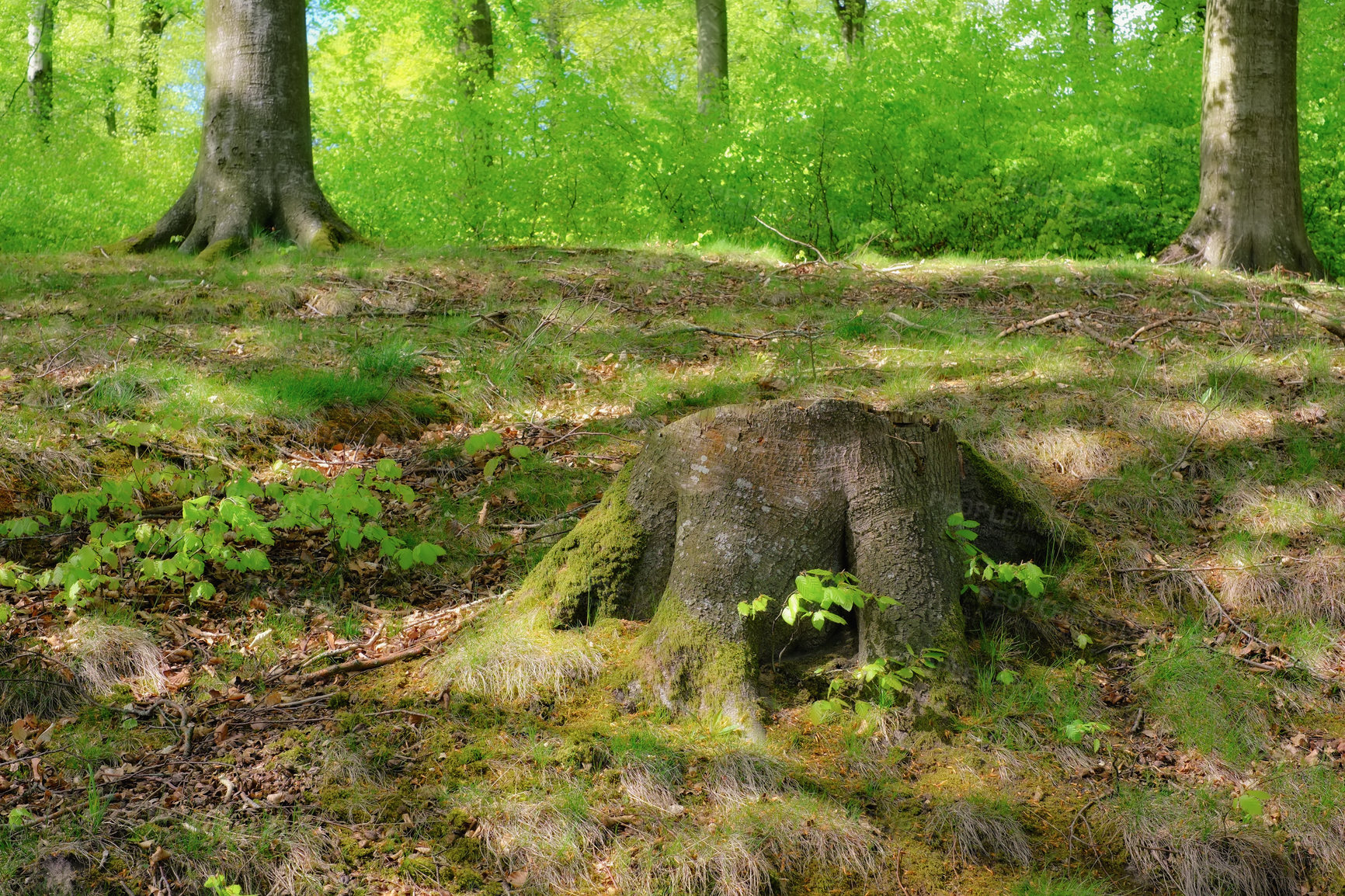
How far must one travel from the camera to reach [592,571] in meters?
3.65

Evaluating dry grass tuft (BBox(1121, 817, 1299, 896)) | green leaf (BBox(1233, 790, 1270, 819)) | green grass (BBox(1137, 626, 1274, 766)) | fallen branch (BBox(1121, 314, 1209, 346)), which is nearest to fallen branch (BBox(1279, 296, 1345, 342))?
fallen branch (BBox(1121, 314, 1209, 346))

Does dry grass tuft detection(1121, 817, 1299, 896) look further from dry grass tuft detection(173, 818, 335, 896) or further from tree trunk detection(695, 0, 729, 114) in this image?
tree trunk detection(695, 0, 729, 114)

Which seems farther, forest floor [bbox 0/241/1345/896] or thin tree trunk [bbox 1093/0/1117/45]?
thin tree trunk [bbox 1093/0/1117/45]

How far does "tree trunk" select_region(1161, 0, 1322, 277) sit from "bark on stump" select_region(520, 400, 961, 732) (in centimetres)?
685

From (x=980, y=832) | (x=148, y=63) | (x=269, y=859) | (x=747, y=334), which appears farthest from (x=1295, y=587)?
(x=148, y=63)

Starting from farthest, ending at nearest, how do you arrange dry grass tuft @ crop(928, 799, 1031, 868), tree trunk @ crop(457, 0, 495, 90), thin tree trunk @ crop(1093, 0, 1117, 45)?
tree trunk @ crop(457, 0, 495, 90) → thin tree trunk @ crop(1093, 0, 1117, 45) → dry grass tuft @ crop(928, 799, 1031, 868)

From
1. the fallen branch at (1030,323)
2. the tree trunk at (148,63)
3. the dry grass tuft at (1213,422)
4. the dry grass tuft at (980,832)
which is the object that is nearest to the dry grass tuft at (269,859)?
the dry grass tuft at (980,832)

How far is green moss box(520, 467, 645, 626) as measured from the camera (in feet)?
11.9

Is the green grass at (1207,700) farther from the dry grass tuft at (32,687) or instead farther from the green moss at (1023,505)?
the dry grass tuft at (32,687)

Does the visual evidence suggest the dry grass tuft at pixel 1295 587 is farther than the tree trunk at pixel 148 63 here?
No

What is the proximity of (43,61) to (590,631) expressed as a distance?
21328 mm

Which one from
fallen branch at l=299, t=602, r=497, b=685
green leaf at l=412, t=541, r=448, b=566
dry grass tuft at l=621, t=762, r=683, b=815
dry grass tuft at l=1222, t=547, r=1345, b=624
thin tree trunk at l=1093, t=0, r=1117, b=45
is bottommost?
dry grass tuft at l=621, t=762, r=683, b=815

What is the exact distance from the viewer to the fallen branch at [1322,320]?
608cm

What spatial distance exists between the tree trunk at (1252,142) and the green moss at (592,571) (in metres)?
7.35
